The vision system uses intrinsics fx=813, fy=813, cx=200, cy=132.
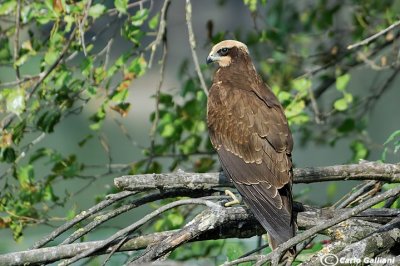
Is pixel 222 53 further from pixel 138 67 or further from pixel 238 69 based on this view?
pixel 138 67

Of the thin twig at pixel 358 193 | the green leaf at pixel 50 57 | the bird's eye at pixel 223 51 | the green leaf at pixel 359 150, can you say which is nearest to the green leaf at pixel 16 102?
the green leaf at pixel 50 57

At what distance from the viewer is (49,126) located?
514cm

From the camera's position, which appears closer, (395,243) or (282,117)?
(395,243)

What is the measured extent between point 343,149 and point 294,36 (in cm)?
459

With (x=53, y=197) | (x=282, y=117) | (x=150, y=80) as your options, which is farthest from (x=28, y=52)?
(x=150, y=80)

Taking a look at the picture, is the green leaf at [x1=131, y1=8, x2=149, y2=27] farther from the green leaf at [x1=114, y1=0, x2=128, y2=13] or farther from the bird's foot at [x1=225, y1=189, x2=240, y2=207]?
A: the bird's foot at [x1=225, y1=189, x2=240, y2=207]

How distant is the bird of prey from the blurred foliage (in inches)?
12.5

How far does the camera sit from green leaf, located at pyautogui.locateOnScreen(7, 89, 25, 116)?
15.8ft

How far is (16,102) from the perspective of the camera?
190 inches

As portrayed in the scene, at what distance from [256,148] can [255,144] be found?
1.1 inches

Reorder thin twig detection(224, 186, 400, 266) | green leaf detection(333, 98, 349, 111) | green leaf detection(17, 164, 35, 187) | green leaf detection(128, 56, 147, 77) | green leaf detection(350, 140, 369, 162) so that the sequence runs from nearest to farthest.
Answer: thin twig detection(224, 186, 400, 266) → green leaf detection(128, 56, 147, 77) → green leaf detection(17, 164, 35, 187) → green leaf detection(333, 98, 349, 111) → green leaf detection(350, 140, 369, 162)

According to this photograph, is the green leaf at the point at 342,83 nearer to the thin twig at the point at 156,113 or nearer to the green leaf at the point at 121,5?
the thin twig at the point at 156,113

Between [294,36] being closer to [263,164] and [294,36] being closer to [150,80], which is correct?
[263,164]

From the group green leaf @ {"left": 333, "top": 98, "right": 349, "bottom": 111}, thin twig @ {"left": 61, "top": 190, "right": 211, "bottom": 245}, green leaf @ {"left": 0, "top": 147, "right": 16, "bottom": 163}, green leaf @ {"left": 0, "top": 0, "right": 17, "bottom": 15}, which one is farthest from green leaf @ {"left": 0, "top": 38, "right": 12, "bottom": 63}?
green leaf @ {"left": 333, "top": 98, "right": 349, "bottom": 111}
